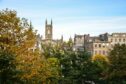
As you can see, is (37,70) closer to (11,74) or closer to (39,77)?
(39,77)

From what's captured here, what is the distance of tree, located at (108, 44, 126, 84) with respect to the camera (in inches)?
2746

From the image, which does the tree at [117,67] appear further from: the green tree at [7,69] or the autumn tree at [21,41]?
the green tree at [7,69]

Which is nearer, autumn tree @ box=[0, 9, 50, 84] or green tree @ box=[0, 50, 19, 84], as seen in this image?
green tree @ box=[0, 50, 19, 84]

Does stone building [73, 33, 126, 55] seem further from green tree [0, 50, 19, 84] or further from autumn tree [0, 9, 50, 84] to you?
green tree [0, 50, 19, 84]

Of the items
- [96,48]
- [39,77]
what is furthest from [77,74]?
[96,48]

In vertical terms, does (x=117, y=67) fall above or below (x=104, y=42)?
below

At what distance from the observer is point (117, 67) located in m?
71.2

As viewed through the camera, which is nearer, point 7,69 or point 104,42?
point 7,69

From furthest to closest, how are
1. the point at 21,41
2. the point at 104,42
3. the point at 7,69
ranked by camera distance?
the point at 104,42, the point at 21,41, the point at 7,69

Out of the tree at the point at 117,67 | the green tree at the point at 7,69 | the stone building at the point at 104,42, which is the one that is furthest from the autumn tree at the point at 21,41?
the stone building at the point at 104,42

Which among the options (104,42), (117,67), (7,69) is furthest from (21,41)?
(104,42)

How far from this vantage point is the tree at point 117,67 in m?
69.8

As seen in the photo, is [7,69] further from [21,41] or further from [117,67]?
[117,67]

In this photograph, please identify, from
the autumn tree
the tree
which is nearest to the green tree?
the autumn tree
